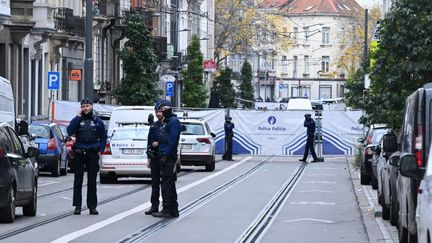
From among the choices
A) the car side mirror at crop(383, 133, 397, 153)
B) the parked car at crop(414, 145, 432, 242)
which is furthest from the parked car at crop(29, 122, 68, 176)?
the parked car at crop(414, 145, 432, 242)

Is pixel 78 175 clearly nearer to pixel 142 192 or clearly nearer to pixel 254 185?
pixel 142 192

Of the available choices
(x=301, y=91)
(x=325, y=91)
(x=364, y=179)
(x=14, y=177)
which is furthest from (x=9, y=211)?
(x=325, y=91)

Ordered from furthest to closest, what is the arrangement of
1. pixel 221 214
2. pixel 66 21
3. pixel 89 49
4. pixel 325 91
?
1. pixel 325 91
2. pixel 66 21
3. pixel 89 49
4. pixel 221 214

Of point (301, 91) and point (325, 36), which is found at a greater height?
point (325, 36)

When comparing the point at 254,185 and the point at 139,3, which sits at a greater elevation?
the point at 139,3

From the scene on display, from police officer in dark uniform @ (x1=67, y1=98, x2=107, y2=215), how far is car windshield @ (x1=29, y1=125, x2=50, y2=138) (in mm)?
16410

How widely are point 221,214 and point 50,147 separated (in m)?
15.5

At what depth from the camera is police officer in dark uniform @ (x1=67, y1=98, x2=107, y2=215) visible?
22.7 m

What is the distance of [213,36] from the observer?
11231 cm

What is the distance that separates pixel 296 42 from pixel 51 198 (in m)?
129

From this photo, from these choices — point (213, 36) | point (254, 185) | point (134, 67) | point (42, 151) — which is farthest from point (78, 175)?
point (213, 36)

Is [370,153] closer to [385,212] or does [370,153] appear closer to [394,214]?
[385,212]

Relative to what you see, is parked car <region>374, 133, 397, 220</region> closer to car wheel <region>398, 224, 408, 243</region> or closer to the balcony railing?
car wheel <region>398, 224, 408, 243</region>

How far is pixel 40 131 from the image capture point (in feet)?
129
